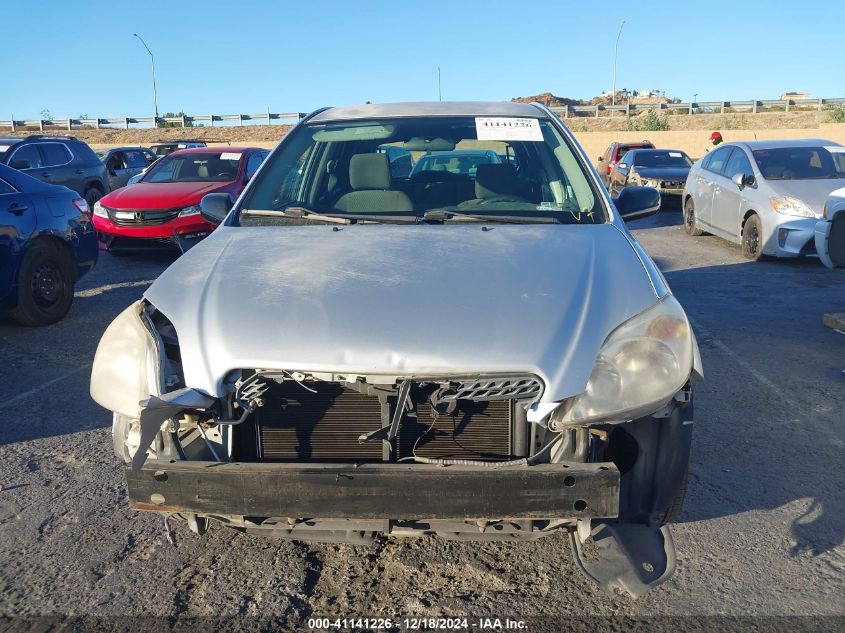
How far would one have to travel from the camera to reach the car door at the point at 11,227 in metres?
6.67

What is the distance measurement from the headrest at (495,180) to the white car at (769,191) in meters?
6.33

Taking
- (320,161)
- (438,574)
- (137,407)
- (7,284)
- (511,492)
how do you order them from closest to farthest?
(511,492)
(137,407)
(438,574)
(320,161)
(7,284)

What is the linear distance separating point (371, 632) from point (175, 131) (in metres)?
51.2

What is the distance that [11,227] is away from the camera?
6773mm

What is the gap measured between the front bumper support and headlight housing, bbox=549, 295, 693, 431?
0.17 meters

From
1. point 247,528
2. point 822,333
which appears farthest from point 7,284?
point 822,333

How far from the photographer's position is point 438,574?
3.07m

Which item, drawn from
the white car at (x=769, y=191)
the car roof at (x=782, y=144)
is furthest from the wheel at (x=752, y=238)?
the car roof at (x=782, y=144)

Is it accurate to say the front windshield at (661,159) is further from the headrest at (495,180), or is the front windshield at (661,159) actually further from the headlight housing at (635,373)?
the headlight housing at (635,373)

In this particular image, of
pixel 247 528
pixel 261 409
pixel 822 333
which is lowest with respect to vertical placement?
pixel 822 333

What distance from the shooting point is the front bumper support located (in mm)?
2432

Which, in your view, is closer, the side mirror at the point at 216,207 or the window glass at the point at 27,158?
the side mirror at the point at 216,207

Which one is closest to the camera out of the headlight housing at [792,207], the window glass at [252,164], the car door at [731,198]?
the headlight housing at [792,207]

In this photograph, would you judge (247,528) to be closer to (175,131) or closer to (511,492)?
(511,492)
